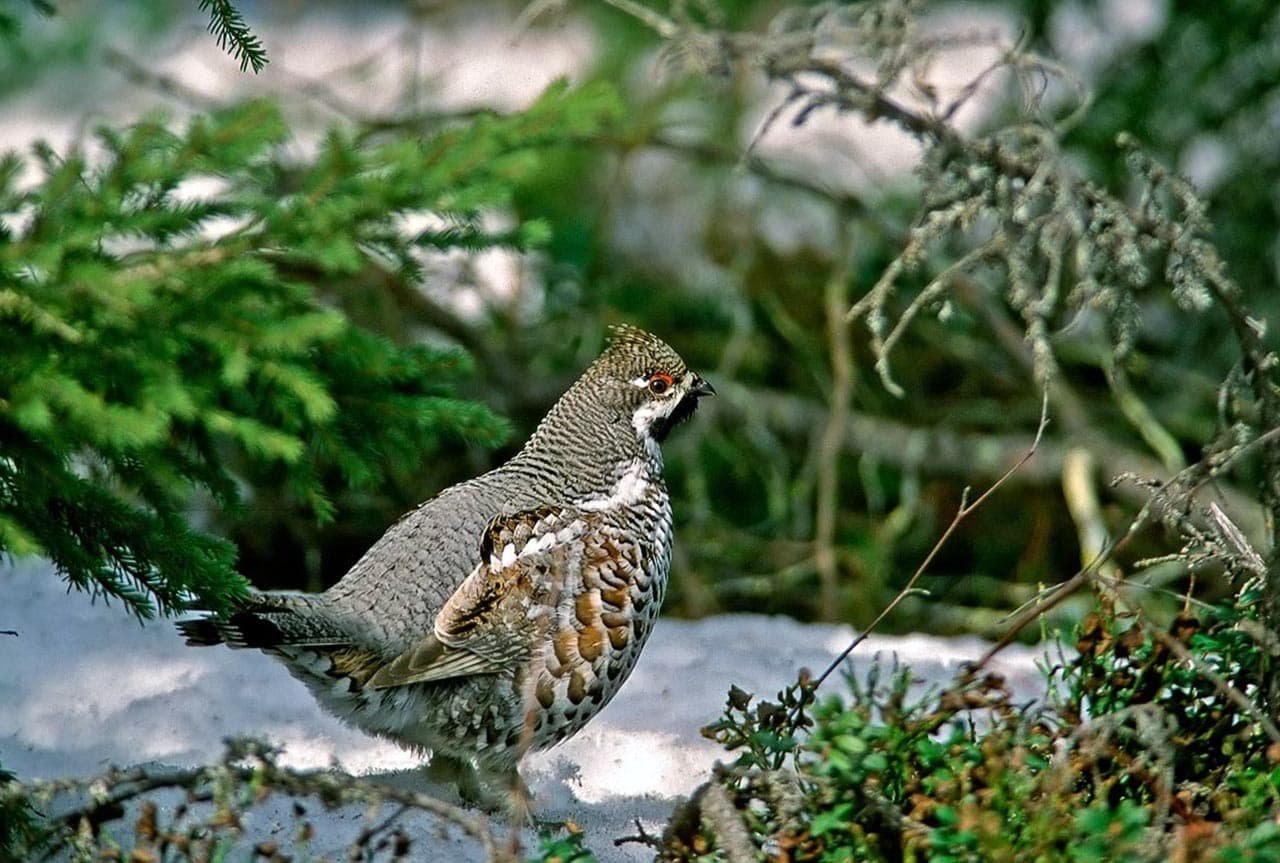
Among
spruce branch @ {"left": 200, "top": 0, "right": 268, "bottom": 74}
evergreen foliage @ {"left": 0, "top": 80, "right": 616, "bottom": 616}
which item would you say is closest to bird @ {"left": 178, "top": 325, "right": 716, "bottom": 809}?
evergreen foliage @ {"left": 0, "top": 80, "right": 616, "bottom": 616}

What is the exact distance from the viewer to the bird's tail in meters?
2.98

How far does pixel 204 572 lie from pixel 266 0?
7.23 metres

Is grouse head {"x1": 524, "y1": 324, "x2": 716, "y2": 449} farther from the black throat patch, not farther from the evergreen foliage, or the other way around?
the evergreen foliage

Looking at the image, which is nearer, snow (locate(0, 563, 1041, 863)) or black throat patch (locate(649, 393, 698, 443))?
snow (locate(0, 563, 1041, 863))

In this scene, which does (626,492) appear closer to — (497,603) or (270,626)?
(497,603)

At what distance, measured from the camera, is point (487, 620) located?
3.27 metres

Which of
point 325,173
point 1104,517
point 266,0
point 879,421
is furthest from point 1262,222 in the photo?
point 266,0

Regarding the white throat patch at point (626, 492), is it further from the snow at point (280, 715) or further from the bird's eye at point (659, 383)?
the snow at point (280, 715)

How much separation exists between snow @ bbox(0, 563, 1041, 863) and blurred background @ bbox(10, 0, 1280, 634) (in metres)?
1.63

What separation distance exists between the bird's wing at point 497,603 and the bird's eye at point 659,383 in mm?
469

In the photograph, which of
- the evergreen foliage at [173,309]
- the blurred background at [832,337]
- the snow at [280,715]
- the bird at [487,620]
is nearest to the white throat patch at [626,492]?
the bird at [487,620]

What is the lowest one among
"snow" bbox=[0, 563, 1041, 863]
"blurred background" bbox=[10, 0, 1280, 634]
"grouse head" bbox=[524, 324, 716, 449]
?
"snow" bbox=[0, 563, 1041, 863]

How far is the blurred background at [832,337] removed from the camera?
241 inches

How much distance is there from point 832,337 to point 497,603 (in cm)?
368
